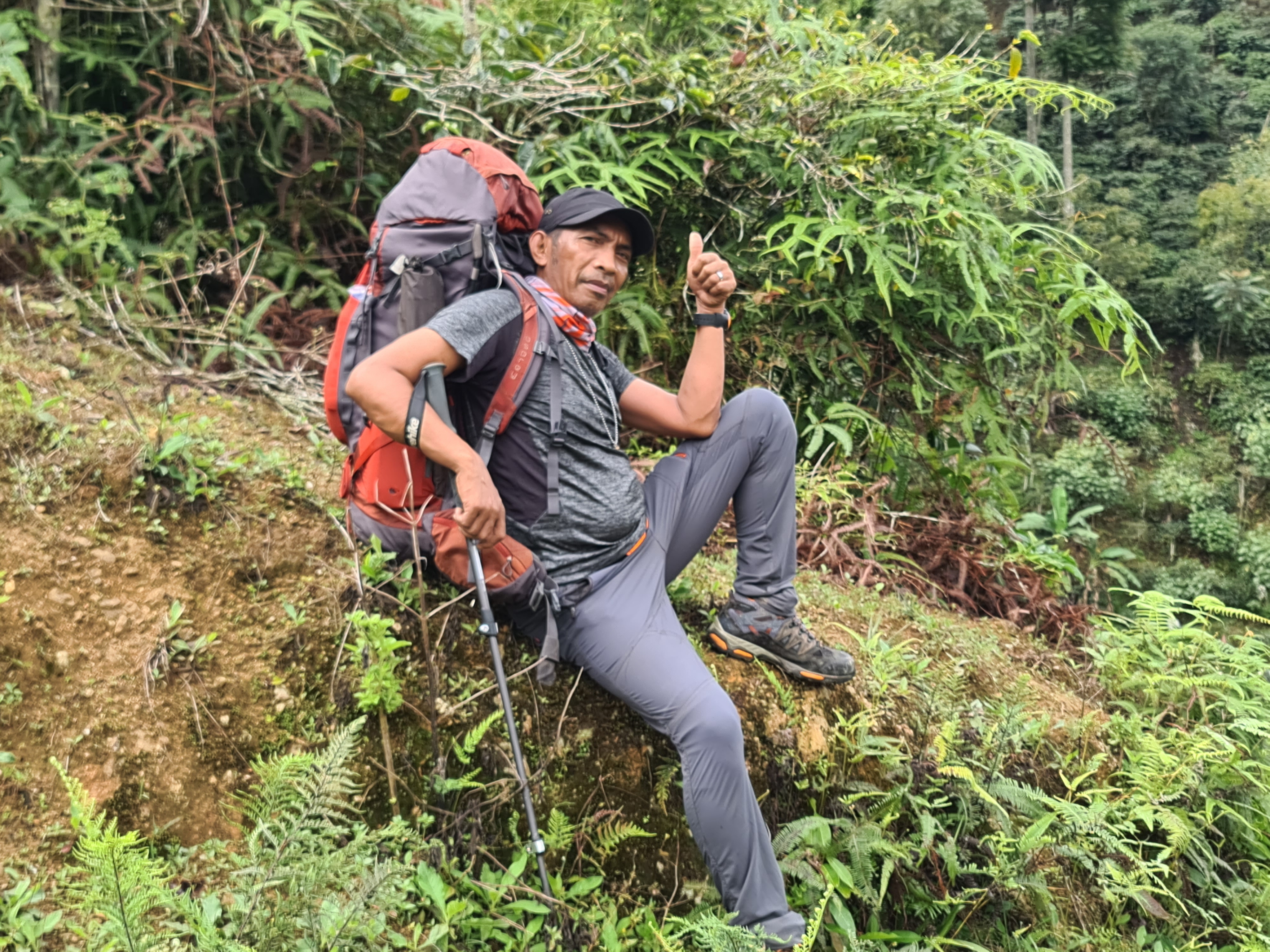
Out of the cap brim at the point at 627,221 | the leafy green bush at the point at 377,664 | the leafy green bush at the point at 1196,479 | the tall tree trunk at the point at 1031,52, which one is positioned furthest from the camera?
the tall tree trunk at the point at 1031,52

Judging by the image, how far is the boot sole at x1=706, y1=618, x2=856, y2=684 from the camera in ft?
10.3

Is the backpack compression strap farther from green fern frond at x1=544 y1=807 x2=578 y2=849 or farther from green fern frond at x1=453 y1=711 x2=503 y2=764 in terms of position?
green fern frond at x1=544 y1=807 x2=578 y2=849

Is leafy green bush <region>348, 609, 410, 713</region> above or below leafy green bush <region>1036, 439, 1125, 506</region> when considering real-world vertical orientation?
above

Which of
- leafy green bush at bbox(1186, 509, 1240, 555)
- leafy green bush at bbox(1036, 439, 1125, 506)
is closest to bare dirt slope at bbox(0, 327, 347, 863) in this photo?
leafy green bush at bbox(1036, 439, 1125, 506)

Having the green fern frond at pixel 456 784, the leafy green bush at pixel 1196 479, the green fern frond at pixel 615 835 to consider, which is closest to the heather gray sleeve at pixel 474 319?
the green fern frond at pixel 456 784

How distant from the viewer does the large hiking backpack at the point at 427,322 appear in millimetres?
2570

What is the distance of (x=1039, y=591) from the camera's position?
555 cm

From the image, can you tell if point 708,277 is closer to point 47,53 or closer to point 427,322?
point 427,322

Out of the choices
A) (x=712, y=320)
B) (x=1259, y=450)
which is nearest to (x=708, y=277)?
(x=712, y=320)

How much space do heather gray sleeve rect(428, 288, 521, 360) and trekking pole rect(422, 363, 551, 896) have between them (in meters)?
0.10

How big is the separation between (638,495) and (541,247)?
1.02 metres

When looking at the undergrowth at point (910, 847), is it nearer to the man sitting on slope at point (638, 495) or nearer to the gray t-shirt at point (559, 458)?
the man sitting on slope at point (638, 495)

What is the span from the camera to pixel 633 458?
5004 millimetres

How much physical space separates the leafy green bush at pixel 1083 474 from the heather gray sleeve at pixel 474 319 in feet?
79.6
